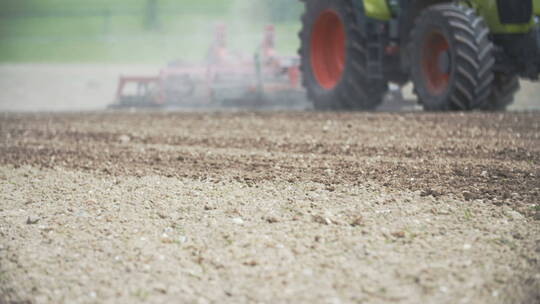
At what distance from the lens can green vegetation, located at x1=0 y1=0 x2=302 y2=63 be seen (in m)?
26.0

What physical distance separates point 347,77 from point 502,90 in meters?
1.92

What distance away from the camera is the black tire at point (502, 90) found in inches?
310

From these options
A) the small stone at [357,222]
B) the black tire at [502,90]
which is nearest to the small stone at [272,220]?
the small stone at [357,222]

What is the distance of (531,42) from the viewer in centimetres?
680

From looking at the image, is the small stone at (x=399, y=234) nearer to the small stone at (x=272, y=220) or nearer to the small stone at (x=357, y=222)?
the small stone at (x=357, y=222)

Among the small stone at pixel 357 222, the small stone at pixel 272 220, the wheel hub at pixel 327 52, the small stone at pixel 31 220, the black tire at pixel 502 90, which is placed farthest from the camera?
the wheel hub at pixel 327 52

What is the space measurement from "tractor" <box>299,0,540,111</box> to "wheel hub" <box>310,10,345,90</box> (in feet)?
0.05

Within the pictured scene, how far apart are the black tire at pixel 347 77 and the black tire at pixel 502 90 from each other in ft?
4.55

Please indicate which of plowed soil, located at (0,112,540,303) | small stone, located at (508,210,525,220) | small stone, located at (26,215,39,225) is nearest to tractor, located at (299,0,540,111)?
plowed soil, located at (0,112,540,303)

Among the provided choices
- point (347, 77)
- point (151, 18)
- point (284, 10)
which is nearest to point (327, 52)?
point (347, 77)

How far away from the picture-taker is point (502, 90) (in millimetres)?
8406

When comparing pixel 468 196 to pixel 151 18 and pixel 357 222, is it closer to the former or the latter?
pixel 357 222

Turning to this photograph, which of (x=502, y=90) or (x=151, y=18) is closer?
(x=502, y=90)

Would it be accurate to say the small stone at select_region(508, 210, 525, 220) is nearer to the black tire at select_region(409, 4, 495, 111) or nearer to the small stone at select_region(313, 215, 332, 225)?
the small stone at select_region(313, 215, 332, 225)
